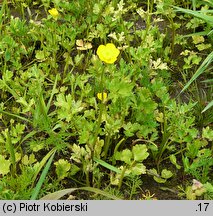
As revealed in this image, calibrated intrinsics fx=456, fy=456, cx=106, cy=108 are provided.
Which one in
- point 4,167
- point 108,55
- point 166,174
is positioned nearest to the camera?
point 108,55

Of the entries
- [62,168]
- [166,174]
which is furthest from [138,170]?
[62,168]

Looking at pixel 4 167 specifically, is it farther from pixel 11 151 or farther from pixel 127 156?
pixel 127 156

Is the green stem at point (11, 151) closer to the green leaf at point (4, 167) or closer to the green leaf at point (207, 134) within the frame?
the green leaf at point (4, 167)

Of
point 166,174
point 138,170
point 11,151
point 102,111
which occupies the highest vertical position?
point 102,111

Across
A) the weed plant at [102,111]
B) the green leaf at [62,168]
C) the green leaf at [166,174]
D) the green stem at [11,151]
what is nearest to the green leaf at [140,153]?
the weed plant at [102,111]

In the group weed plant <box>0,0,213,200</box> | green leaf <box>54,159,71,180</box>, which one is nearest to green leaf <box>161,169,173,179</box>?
weed plant <box>0,0,213,200</box>

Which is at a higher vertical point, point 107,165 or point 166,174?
point 107,165

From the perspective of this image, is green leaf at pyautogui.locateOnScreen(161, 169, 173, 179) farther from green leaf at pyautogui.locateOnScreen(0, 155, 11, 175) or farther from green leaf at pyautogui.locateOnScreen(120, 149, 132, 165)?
green leaf at pyautogui.locateOnScreen(0, 155, 11, 175)

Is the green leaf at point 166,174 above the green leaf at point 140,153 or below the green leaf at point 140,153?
below

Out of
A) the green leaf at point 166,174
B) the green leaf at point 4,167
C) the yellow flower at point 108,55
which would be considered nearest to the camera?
the yellow flower at point 108,55

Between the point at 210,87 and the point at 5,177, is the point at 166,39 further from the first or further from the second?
the point at 5,177

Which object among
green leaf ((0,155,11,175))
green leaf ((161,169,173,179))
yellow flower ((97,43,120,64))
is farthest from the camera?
green leaf ((161,169,173,179))

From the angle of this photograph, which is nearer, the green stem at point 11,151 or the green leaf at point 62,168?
the green stem at point 11,151

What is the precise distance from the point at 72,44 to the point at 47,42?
0.54ft
